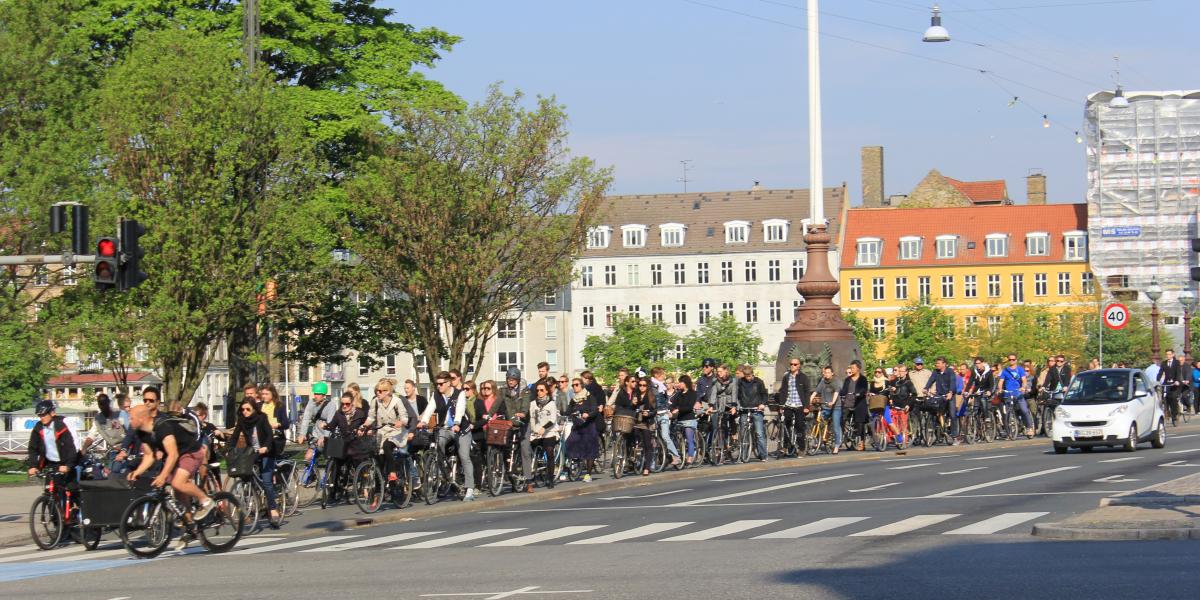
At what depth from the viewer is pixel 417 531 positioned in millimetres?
20469

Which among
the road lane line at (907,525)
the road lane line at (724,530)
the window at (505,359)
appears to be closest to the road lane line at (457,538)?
the road lane line at (724,530)

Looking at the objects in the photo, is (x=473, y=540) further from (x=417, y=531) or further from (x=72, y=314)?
(x=72, y=314)

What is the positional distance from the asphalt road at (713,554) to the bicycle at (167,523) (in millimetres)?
253

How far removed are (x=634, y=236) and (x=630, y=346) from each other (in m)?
13.4

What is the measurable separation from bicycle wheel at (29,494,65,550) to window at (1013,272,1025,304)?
9588 centimetres

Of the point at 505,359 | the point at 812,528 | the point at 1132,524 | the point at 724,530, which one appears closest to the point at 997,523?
the point at 812,528

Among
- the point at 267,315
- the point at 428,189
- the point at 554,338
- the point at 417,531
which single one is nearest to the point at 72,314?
the point at 267,315

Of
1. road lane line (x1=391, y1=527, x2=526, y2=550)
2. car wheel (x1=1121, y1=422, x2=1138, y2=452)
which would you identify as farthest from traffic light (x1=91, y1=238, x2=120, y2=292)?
car wheel (x1=1121, y1=422, x2=1138, y2=452)

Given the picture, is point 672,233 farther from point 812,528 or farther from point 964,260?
point 812,528

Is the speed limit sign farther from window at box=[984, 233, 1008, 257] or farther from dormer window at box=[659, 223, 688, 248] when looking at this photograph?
dormer window at box=[659, 223, 688, 248]

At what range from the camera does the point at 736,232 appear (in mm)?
115250

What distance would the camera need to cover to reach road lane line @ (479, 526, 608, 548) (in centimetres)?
1808

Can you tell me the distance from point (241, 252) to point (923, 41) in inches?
590

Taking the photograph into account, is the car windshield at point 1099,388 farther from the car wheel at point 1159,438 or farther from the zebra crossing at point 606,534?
the zebra crossing at point 606,534
